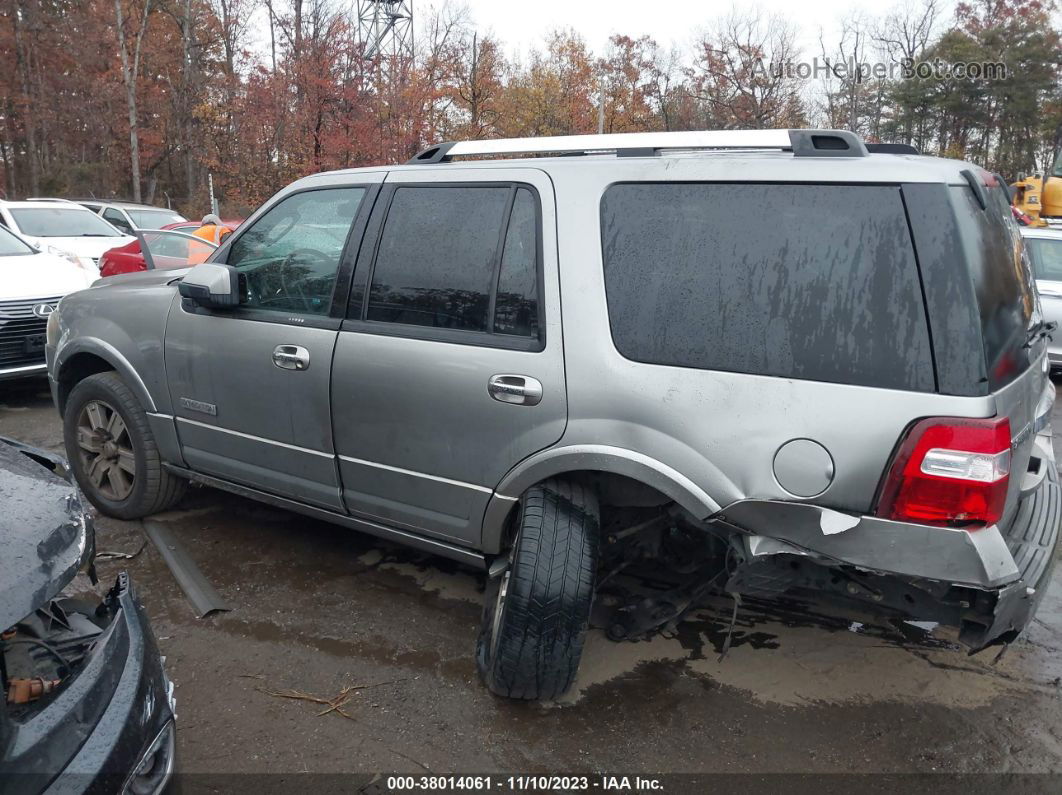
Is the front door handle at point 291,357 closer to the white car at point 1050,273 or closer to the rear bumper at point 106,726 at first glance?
the rear bumper at point 106,726

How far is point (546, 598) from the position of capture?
277 centimetres

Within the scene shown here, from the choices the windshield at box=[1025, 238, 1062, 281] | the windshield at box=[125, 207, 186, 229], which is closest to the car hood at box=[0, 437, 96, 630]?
the windshield at box=[1025, 238, 1062, 281]

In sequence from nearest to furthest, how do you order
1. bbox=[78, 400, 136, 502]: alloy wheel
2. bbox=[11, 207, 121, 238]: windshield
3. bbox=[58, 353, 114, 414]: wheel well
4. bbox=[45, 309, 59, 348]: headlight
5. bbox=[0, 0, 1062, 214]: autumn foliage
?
bbox=[78, 400, 136, 502]: alloy wheel → bbox=[58, 353, 114, 414]: wheel well → bbox=[45, 309, 59, 348]: headlight → bbox=[11, 207, 121, 238]: windshield → bbox=[0, 0, 1062, 214]: autumn foliage

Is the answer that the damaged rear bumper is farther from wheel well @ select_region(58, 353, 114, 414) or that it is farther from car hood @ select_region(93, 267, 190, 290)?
wheel well @ select_region(58, 353, 114, 414)

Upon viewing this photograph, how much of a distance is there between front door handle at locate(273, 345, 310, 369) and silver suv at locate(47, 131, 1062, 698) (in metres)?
0.01

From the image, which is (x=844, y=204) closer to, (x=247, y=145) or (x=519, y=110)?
(x=247, y=145)

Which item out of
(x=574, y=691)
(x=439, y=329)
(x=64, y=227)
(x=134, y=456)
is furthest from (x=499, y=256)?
(x=64, y=227)

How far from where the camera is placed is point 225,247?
13.3 ft

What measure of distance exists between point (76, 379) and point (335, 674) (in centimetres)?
267

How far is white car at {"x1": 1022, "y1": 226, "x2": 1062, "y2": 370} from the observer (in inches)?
352

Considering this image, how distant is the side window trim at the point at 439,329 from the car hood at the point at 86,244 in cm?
1036

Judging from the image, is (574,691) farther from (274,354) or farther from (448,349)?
(274,354)

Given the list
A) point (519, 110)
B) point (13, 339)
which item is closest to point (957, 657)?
point (13, 339)

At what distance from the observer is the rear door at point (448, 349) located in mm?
2984
